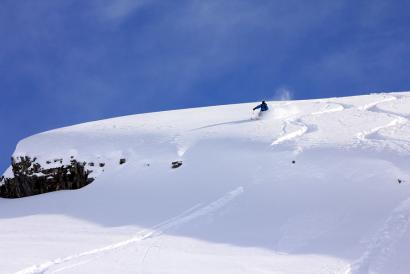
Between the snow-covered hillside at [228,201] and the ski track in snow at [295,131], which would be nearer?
the snow-covered hillside at [228,201]

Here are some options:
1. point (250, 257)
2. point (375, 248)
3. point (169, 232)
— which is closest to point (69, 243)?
point (169, 232)

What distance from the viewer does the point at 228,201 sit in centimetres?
1661

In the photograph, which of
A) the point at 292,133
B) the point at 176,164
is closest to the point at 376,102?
the point at 292,133

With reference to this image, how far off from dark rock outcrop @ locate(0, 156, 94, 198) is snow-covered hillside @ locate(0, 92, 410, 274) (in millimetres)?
737

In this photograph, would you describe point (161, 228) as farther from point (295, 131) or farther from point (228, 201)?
point (295, 131)

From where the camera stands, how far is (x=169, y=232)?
14.2 metres

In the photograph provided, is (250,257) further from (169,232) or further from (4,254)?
(4,254)

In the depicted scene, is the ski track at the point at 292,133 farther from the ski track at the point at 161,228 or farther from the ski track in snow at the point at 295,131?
the ski track at the point at 161,228

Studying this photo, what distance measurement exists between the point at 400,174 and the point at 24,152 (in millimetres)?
19938

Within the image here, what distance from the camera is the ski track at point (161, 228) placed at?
430 inches

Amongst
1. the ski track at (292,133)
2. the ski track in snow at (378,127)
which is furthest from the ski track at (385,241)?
the ski track at (292,133)

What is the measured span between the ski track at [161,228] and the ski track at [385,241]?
560cm

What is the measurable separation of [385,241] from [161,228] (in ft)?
21.3

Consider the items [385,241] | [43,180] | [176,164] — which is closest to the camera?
[385,241]
